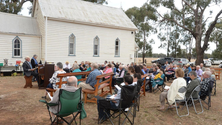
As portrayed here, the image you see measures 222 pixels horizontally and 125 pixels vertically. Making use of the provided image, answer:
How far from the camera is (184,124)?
4309 millimetres

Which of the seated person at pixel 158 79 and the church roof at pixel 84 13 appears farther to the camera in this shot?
the church roof at pixel 84 13

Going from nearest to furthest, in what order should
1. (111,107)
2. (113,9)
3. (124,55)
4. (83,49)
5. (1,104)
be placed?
1. (111,107)
2. (1,104)
3. (83,49)
4. (124,55)
5. (113,9)

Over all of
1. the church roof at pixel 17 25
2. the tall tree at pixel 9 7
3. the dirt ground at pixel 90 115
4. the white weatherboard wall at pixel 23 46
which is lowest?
the dirt ground at pixel 90 115

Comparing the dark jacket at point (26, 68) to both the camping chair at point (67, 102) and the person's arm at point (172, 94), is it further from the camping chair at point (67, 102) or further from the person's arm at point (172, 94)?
the person's arm at point (172, 94)

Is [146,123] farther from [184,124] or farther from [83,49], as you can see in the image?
[83,49]

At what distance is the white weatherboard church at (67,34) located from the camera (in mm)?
14797

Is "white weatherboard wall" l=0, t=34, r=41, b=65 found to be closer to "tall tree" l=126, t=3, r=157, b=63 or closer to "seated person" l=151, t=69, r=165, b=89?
"seated person" l=151, t=69, r=165, b=89

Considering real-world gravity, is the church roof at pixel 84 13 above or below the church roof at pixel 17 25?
above

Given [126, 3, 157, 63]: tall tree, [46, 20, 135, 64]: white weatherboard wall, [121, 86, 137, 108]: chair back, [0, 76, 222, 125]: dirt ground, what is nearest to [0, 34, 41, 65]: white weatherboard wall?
[46, 20, 135, 64]: white weatherboard wall

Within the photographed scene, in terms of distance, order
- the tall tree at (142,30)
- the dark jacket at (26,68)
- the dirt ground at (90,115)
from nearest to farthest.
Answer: the dirt ground at (90,115) < the dark jacket at (26,68) < the tall tree at (142,30)

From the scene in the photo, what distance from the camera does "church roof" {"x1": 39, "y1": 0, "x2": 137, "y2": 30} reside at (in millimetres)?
15900

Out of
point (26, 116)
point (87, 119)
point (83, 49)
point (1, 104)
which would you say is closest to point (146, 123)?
point (87, 119)

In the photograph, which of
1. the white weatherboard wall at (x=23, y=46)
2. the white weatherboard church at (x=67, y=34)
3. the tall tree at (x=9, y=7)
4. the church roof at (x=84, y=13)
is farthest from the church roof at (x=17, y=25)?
the tall tree at (x=9, y=7)

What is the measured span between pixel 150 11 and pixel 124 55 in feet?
29.2
